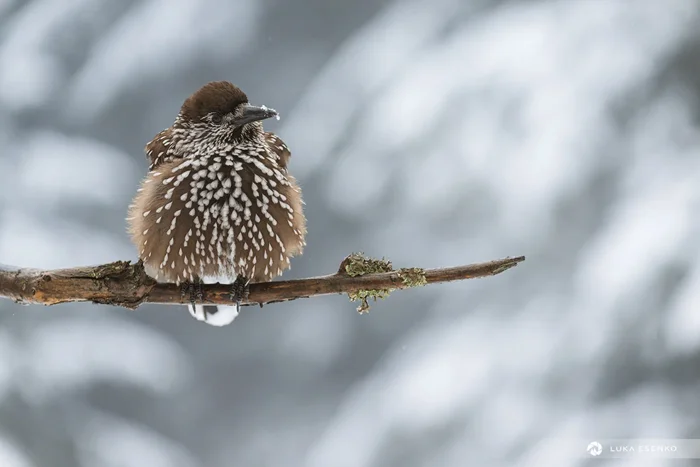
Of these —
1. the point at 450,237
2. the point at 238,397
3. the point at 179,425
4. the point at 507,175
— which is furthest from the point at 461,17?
the point at 179,425

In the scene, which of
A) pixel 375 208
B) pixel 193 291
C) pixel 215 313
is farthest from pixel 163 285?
pixel 375 208

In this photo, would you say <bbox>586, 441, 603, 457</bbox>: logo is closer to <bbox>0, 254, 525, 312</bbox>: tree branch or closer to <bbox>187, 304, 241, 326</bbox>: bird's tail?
<bbox>0, 254, 525, 312</bbox>: tree branch

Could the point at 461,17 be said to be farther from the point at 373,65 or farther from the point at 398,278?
the point at 398,278

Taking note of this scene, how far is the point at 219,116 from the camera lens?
2.91 meters

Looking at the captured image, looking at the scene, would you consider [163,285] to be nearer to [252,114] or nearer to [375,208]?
[252,114]

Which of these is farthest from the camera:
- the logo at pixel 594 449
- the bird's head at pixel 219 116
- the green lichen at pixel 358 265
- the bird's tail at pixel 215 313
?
the logo at pixel 594 449

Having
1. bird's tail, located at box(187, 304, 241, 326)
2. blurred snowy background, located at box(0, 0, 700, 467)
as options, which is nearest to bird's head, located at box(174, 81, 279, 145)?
bird's tail, located at box(187, 304, 241, 326)

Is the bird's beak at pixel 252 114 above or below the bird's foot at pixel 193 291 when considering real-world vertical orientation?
above

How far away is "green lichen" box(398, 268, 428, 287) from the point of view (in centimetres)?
262

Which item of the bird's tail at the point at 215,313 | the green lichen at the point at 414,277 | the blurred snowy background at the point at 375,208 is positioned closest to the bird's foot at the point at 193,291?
the bird's tail at the point at 215,313

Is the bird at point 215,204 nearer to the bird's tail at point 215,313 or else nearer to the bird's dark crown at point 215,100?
the bird's dark crown at point 215,100

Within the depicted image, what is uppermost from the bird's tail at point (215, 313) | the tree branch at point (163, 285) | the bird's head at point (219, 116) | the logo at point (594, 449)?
the bird's head at point (219, 116)

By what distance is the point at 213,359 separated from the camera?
4.68 meters

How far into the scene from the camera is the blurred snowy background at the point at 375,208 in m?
4.43
